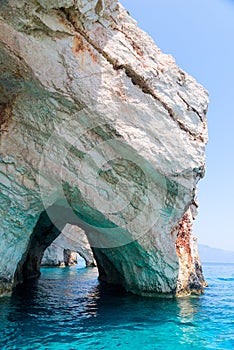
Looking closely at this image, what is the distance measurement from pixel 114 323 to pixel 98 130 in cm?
688

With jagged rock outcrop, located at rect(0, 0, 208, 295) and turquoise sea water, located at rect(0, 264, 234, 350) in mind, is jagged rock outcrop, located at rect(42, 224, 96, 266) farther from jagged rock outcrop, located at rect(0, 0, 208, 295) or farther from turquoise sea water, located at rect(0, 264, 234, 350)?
jagged rock outcrop, located at rect(0, 0, 208, 295)

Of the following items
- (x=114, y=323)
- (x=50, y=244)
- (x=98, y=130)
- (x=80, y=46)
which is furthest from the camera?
(x=50, y=244)

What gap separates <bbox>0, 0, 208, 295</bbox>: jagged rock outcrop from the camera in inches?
429

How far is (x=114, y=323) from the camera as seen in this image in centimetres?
1080

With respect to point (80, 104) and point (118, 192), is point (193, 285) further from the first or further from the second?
point (80, 104)

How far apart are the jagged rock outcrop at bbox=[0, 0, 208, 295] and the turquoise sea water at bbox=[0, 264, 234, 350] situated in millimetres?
1621

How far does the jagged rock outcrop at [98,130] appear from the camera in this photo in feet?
35.7

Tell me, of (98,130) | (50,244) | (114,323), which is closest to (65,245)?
(50,244)

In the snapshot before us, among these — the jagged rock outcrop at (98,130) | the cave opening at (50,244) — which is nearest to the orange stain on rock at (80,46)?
the jagged rock outcrop at (98,130)

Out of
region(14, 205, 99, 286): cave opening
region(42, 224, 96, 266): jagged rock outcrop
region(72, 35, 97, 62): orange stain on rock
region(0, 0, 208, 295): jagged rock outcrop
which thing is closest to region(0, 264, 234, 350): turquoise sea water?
region(0, 0, 208, 295): jagged rock outcrop

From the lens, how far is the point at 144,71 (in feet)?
43.4

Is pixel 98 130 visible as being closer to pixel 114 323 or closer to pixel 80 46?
pixel 80 46

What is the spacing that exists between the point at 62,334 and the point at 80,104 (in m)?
7.55

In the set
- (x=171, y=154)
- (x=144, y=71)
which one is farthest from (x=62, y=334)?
(x=144, y=71)
